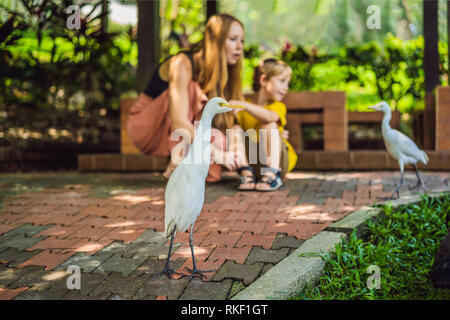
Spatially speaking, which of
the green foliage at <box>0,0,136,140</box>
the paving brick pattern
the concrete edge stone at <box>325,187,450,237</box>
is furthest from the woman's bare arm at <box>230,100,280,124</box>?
the green foliage at <box>0,0,136,140</box>

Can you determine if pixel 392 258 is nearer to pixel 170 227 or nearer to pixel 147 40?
pixel 170 227

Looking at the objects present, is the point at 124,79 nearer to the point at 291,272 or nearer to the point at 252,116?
the point at 252,116

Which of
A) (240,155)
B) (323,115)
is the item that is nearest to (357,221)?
(240,155)

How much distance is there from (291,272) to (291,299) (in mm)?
217

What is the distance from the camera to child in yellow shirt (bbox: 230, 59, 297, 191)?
4469mm

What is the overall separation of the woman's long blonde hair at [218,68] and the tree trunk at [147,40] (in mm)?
1939

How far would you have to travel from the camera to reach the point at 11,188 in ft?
16.5

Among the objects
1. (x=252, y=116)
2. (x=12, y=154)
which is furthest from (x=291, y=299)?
(x=12, y=154)

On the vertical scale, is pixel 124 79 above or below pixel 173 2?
below

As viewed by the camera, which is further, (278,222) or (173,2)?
(173,2)

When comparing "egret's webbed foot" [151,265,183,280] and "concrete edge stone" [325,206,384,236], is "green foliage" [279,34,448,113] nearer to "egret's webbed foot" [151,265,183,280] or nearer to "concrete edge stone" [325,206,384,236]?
"concrete edge stone" [325,206,384,236]

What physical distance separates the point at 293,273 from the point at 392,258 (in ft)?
2.99

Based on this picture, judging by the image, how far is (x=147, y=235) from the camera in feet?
10.2

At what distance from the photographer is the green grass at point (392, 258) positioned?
8.18 ft
